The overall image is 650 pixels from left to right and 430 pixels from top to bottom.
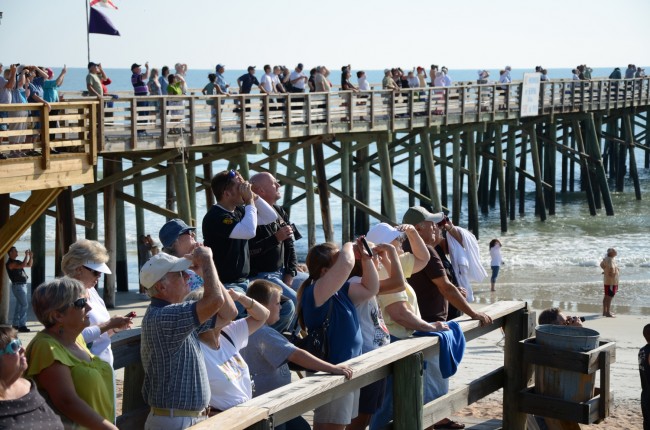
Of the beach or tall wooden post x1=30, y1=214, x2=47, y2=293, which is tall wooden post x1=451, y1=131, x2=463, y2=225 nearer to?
the beach

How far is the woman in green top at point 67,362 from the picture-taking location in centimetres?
418

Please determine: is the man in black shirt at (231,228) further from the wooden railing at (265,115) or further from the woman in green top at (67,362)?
the wooden railing at (265,115)

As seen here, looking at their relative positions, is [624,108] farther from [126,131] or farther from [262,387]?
[262,387]

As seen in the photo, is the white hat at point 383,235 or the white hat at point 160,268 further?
the white hat at point 383,235

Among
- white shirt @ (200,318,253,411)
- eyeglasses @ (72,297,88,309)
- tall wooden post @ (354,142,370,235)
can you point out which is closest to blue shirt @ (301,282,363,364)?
white shirt @ (200,318,253,411)

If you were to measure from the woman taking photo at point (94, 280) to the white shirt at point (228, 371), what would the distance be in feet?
1.39

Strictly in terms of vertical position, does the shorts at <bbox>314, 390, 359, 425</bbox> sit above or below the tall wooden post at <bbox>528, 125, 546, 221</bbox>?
above

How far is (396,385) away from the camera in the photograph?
5777mm

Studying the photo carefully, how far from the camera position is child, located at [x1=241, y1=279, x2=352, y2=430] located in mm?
5096

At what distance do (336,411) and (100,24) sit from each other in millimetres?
13384

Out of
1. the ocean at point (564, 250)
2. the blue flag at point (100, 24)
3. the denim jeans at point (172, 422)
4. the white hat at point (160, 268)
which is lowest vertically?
the ocean at point (564, 250)

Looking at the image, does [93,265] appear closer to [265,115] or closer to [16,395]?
[16,395]

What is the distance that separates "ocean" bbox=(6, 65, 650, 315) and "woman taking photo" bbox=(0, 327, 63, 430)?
15.1 meters

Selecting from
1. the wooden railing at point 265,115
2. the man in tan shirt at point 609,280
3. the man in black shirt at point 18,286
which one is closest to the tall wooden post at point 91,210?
the wooden railing at point 265,115
